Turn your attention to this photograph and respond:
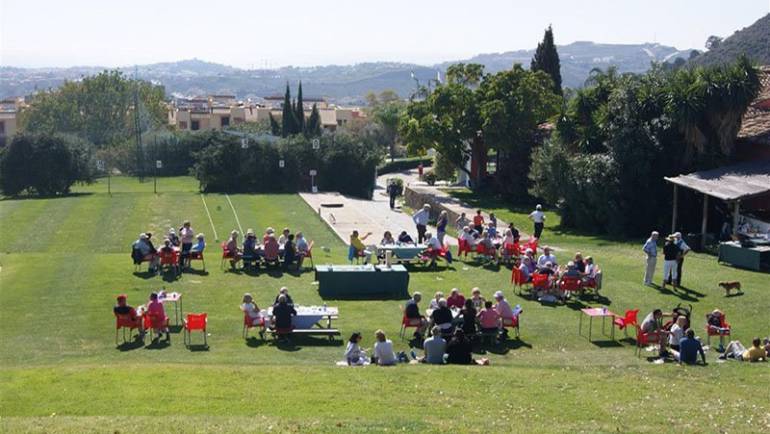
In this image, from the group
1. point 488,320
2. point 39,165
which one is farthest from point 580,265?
point 39,165

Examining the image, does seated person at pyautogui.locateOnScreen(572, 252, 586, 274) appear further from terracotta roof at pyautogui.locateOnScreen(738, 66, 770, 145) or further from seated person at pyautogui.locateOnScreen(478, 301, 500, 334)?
terracotta roof at pyautogui.locateOnScreen(738, 66, 770, 145)

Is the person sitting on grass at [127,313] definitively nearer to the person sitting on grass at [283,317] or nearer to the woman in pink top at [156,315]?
the woman in pink top at [156,315]

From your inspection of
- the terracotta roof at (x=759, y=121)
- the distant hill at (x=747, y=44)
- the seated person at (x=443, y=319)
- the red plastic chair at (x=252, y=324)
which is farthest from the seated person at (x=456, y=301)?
the distant hill at (x=747, y=44)

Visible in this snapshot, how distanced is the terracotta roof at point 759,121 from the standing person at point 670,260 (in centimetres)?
1191

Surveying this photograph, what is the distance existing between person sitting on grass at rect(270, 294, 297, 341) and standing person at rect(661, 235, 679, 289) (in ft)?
33.9

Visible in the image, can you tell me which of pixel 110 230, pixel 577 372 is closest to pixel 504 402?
pixel 577 372

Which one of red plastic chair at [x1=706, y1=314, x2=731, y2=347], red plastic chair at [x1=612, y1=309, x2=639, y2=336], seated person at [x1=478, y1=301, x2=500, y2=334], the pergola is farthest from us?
the pergola

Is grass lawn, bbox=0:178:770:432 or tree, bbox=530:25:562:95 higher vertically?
tree, bbox=530:25:562:95

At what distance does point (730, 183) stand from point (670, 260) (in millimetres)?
8635

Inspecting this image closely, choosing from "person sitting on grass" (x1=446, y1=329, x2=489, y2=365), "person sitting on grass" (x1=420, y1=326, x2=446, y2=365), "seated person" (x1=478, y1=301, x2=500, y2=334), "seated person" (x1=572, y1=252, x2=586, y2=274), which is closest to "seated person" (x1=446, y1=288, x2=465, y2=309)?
"seated person" (x1=478, y1=301, x2=500, y2=334)

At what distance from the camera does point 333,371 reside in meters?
17.0

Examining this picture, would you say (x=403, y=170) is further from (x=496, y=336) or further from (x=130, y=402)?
(x=130, y=402)

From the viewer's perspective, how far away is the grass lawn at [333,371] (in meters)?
13.7

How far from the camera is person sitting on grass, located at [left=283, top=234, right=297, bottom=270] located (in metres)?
27.0
